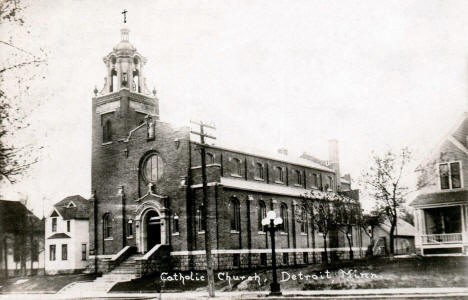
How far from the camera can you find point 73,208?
5431 cm

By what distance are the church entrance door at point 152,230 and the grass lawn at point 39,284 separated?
4825 mm

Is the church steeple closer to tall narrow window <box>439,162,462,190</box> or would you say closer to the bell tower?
the bell tower

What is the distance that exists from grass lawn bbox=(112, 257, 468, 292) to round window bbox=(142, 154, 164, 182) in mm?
10016

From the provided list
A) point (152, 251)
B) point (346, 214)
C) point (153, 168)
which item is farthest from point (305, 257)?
point (153, 168)

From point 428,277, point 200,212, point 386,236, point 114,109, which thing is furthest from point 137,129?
point 386,236

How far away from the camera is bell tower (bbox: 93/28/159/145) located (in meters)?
44.8

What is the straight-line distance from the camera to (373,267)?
97.5 feet

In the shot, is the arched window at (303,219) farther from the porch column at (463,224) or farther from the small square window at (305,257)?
the porch column at (463,224)

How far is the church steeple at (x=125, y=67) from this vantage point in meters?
44.6

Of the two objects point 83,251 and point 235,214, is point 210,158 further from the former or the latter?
point 83,251

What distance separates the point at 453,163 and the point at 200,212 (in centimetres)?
1721

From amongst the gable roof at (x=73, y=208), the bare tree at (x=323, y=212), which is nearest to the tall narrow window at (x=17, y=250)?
the gable roof at (x=73, y=208)

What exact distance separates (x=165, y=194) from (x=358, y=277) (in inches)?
713

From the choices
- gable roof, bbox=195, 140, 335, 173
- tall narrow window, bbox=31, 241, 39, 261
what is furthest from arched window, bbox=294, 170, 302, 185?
tall narrow window, bbox=31, 241, 39, 261
